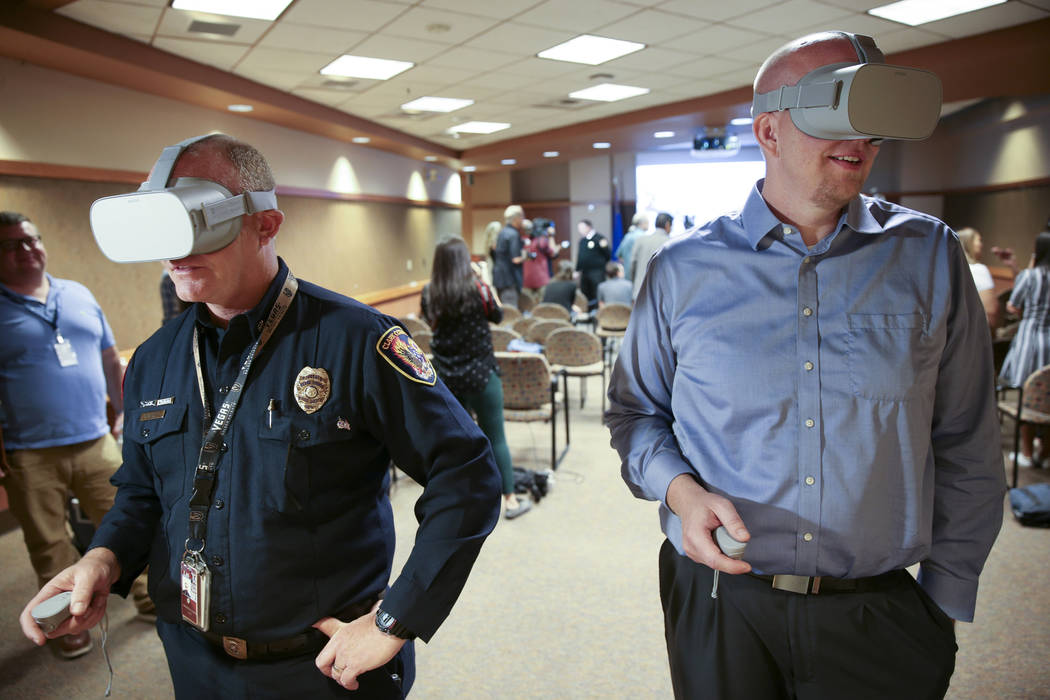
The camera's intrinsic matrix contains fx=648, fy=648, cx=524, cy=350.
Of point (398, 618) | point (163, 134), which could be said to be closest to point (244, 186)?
point (398, 618)

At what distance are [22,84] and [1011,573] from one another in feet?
20.9

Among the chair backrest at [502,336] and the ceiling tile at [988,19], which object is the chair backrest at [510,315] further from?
the ceiling tile at [988,19]

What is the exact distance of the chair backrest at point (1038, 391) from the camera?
361cm

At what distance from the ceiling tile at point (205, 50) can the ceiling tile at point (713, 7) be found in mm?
3160

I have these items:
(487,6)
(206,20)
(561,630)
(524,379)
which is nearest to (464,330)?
(524,379)

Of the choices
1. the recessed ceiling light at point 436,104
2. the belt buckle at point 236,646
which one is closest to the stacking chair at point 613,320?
the recessed ceiling light at point 436,104

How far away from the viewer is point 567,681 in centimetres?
240

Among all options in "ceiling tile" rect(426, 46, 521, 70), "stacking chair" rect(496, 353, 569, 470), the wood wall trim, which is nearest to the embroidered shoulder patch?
"stacking chair" rect(496, 353, 569, 470)

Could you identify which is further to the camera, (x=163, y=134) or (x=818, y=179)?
(x=163, y=134)

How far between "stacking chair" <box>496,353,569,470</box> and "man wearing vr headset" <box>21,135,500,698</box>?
302 cm

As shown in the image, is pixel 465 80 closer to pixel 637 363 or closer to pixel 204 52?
pixel 204 52

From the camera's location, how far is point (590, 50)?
217 inches

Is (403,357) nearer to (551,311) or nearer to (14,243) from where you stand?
(14,243)

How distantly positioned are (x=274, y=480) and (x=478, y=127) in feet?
29.1
